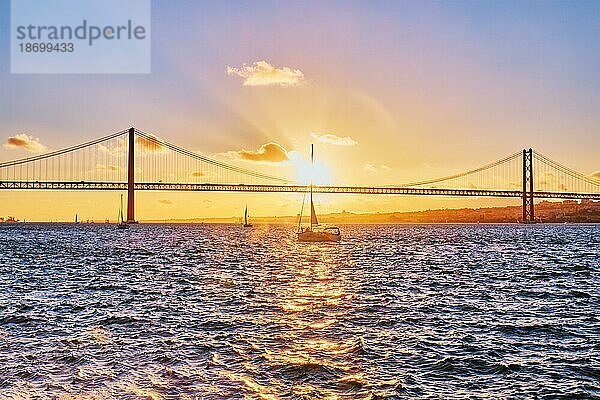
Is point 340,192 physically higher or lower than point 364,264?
higher

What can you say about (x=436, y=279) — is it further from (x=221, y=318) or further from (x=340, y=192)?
(x=340, y=192)

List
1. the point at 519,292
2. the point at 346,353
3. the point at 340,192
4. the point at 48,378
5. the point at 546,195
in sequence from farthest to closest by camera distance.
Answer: the point at 546,195 < the point at 340,192 < the point at 519,292 < the point at 346,353 < the point at 48,378

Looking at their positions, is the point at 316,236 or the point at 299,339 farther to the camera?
the point at 316,236

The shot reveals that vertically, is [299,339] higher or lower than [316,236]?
lower

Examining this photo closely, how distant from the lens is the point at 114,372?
12812mm

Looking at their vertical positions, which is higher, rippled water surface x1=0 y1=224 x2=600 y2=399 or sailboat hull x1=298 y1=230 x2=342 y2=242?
sailboat hull x1=298 y1=230 x2=342 y2=242

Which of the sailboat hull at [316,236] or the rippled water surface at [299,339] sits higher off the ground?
the sailboat hull at [316,236]

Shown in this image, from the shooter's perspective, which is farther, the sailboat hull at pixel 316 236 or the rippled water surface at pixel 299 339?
the sailboat hull at pixel 316 236

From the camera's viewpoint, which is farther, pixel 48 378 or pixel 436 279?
pixel 436 279

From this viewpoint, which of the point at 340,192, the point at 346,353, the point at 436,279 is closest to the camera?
the point at 346,353

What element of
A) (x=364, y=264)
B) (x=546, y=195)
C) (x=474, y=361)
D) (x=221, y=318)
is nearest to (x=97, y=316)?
(x=221, y=318)

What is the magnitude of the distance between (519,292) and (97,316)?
1776 cm

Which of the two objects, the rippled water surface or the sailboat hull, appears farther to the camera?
the sailboat hull

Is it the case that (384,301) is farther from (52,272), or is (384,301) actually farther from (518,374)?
(52,272)
